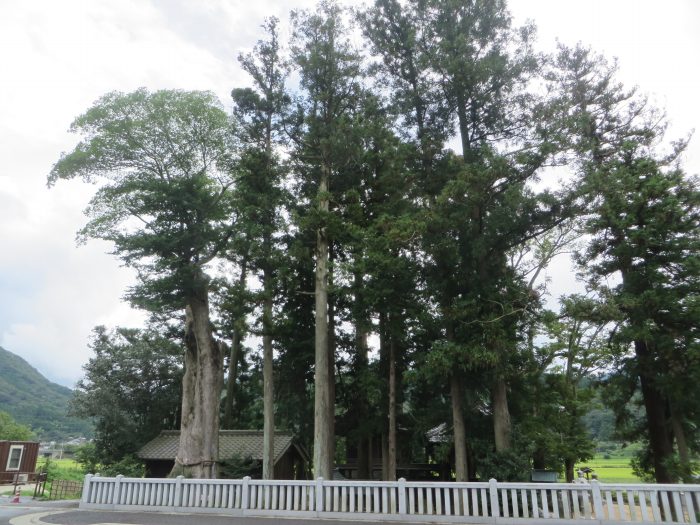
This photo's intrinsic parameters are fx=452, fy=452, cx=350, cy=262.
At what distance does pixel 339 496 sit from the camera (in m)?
10.0

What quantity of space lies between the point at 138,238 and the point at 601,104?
18.4 meters

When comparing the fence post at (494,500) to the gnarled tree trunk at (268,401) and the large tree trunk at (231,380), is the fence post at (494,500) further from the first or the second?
the large tree trunk at (231,380)

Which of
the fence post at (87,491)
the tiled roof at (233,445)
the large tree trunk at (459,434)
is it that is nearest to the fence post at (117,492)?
the fence post at (87,491)

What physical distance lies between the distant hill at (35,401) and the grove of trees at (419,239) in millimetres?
56111

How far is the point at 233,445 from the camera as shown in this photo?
21266 mm

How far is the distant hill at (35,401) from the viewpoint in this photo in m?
67.7

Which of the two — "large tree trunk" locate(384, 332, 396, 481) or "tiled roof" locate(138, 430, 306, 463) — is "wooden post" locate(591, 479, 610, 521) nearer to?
"large tree trunk" locate(384, 332, 396, 481)

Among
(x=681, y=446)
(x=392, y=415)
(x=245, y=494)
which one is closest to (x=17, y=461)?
(x=392, y=415)

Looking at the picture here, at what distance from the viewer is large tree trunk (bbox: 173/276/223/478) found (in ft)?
54.3

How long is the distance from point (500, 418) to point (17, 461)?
28.9m

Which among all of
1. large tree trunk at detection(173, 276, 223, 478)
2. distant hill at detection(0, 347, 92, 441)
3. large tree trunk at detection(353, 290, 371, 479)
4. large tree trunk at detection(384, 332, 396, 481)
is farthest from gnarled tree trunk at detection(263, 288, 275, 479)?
distant hill at detection(0, 347, 92, 441)

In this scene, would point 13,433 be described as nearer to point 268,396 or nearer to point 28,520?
point 268,396

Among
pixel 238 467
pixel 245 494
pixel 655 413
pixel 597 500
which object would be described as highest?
pixel 655 413

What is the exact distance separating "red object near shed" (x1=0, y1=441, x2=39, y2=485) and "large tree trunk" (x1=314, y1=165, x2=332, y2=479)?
2248cm
